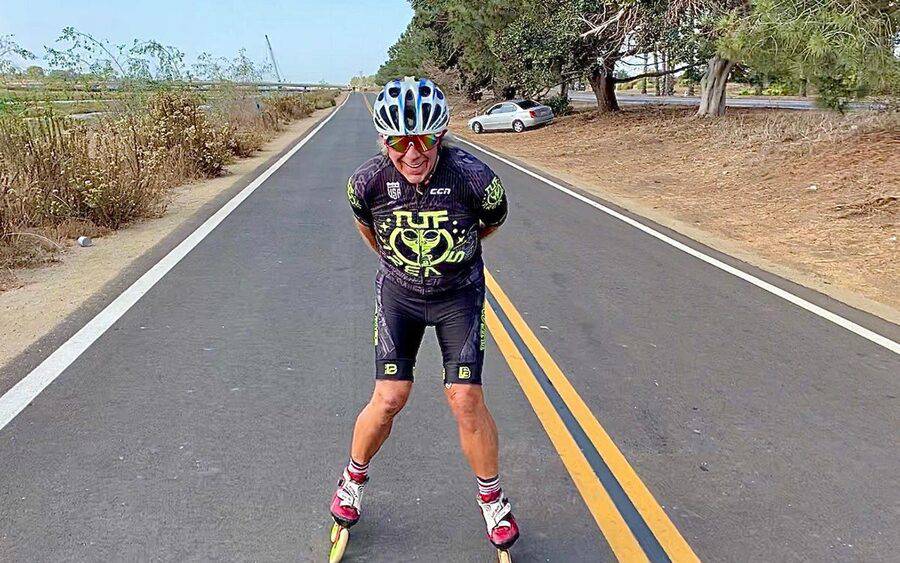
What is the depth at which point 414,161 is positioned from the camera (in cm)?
287

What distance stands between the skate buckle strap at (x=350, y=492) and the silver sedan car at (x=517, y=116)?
29.1 meters

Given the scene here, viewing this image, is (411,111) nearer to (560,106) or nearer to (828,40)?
(828,40)

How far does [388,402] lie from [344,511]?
0.52 m

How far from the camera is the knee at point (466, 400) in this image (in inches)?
117

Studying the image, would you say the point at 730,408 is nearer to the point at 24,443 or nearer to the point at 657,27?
the point at 24,443

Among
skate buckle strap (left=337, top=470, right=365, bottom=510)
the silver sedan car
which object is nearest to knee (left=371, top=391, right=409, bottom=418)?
skate buckle strap (left=337, top=470, right=365, bottom=510)

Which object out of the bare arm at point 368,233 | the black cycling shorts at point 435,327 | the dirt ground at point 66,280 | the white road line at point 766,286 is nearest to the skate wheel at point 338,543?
the black cycling shorts at point 435,327

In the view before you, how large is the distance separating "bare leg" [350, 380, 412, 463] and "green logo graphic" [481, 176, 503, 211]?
0.78 meters

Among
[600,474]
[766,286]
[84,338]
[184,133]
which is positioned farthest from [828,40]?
[184,133]

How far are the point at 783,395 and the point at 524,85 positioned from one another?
2577 centimetres

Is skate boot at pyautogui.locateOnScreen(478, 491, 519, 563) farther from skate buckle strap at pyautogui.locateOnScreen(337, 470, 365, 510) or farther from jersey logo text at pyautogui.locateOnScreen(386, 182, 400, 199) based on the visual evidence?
jersey logo text at pyautogui.locateOnScreen(386, 182, 400, 199)

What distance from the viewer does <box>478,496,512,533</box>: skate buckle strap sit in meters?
3.05

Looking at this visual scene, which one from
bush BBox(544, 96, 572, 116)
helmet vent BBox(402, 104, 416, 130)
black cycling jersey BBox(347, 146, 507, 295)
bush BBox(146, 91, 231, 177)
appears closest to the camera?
helmet vent BBox(402, 104, 416, 130)

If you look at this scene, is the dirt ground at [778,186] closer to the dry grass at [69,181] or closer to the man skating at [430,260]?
the man skating at [430,260]
